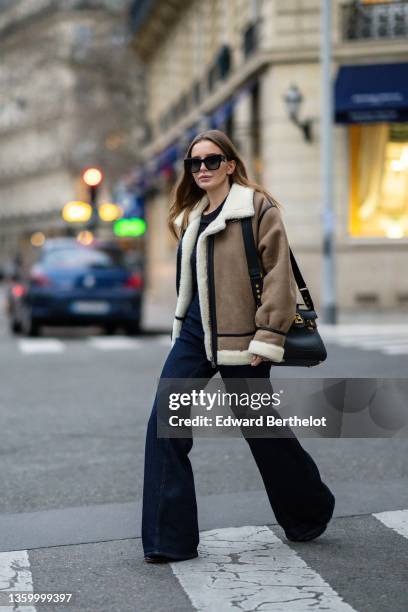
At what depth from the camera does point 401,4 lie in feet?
82.1

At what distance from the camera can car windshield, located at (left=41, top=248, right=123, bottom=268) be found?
20141mm

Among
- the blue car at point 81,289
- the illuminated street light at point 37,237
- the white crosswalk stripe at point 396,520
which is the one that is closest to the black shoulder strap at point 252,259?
the white crosswalk stripe at point 396,520

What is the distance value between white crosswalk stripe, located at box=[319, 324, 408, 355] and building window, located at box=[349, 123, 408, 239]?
514 cm

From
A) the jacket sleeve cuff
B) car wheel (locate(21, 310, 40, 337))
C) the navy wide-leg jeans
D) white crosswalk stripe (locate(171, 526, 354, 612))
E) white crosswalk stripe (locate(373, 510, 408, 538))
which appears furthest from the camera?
car wheel (locate(21, 310, 40, 337))

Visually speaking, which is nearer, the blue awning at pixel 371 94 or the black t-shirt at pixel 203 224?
the black t-shirt at pixel 203 224

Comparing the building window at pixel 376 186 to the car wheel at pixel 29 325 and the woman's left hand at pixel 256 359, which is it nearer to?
the car wheel at pixel 29 325

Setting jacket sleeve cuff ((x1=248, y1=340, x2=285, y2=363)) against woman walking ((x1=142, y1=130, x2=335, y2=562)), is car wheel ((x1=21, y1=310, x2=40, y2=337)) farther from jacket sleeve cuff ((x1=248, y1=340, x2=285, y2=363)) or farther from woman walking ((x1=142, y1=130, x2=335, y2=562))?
jacket sleeve cuff ((x1=248, y1=340, x2=285, y2=363))

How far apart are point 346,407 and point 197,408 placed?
1.49m

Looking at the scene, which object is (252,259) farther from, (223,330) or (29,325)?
(29,325)

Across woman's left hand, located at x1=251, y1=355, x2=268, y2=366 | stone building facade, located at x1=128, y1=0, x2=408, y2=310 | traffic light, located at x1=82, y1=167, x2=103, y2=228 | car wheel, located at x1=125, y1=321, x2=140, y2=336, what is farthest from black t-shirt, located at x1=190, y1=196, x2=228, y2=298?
stone building facade, located at x1=128, y1=0, x2=408, y2=310

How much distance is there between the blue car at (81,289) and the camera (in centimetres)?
1984

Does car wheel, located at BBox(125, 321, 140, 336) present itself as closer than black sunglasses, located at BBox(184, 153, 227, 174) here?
No

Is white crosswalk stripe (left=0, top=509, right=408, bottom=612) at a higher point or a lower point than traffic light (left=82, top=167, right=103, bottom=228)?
lower

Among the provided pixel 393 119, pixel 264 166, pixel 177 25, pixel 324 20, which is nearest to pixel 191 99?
pixel 177 25
